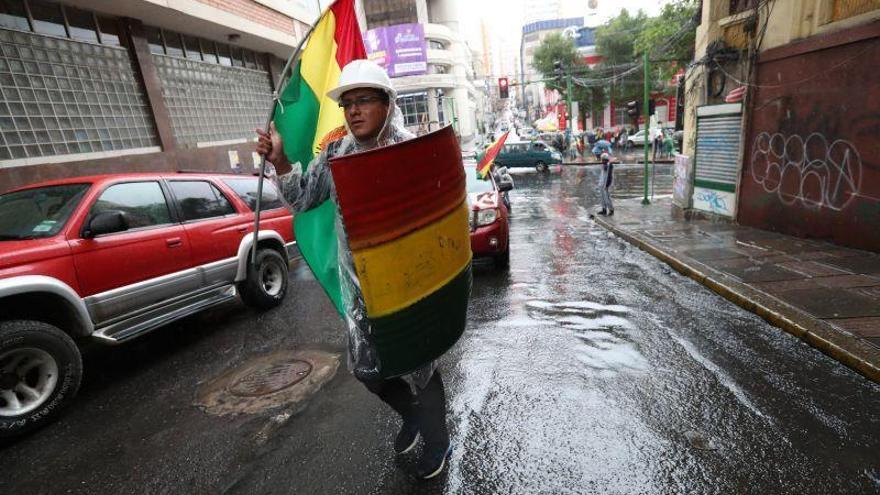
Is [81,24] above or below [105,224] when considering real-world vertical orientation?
above

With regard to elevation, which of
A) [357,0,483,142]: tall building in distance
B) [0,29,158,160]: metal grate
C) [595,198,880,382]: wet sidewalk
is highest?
[357,0,483,142]: tall building in distance

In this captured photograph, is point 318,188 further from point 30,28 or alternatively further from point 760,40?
point 30,28

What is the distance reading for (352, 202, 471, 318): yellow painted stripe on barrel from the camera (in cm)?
185

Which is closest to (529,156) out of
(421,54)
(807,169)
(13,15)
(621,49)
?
(807,169)

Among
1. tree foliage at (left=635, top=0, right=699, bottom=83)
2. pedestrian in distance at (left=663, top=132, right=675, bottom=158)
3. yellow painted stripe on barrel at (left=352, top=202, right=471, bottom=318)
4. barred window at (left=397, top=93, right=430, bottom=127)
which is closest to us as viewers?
yellow painted stripe on barrel at (left=352, top=202, right=471, bottom=318)

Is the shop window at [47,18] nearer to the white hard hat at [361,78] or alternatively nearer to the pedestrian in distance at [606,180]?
the white hard hat at [361,78]

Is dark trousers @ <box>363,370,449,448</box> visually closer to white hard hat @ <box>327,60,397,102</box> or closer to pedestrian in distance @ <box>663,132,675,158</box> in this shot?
white hard hat @ <box>327,60,397,102</box>

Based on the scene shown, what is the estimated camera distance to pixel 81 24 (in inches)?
382

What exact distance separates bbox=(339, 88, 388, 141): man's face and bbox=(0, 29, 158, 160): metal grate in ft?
31.0

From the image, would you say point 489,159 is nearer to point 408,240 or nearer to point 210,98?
point 408,240

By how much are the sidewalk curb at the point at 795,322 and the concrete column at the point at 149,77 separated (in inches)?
472

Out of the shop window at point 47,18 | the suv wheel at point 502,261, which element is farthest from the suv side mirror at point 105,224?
the shop window at point 47,18

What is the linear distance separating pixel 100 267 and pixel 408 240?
3.40m

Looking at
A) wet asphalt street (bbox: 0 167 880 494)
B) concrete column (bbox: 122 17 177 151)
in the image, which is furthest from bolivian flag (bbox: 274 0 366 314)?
concrete column (bbox: 122 17 177 151)
